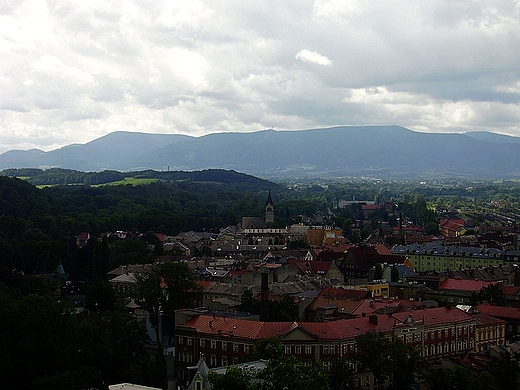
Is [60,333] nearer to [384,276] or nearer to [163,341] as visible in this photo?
[163,341]

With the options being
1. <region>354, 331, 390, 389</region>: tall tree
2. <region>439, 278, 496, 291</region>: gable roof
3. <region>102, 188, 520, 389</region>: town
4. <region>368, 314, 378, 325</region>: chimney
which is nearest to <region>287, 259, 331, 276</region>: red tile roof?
<region>102, 188, 520, 389</region>: town

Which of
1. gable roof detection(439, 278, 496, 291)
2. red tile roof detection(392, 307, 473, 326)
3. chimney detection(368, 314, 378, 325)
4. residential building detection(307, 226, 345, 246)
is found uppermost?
chimney detection(368, 314, 378, 325)

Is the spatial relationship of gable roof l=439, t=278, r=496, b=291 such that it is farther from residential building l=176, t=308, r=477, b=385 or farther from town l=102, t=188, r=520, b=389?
residential building l=176, t=308, r=477, b=385

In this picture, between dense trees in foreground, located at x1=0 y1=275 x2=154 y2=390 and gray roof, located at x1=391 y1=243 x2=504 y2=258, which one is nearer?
dense trees in foreground, located at x1=0 y1=275 x2=154 y2=390

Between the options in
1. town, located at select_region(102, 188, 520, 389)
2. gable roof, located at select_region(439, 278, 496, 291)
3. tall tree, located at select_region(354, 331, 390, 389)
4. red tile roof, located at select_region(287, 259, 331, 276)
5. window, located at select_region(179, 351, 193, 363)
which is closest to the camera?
tall tree, located at select_region(354, 331, 390, 389)

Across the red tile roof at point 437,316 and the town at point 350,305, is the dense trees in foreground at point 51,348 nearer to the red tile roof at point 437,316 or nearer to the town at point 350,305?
the town at point 350,305

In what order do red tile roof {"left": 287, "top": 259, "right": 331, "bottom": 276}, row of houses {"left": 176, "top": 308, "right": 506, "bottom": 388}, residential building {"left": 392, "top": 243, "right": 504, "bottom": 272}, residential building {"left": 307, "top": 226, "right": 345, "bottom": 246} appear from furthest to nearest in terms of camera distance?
residential building {"left": 307, "top": 226, "right": 345, "bottom": 246}
residential building {"left": 392, "top": 243, "right": 504, "bottom": 272}
red tile roof {"left": 287, "top": 259, "right": 331, "bottom": 276}
row of houses {"left": 176, "top": 308, "right": 506, "bottom": 388}

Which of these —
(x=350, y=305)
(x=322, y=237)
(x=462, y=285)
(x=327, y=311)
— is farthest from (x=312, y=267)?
(x=322, y=237)

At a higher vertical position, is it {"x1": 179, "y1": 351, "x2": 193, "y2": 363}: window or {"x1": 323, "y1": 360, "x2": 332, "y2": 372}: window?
{"x1": 323, "y1": 360, "x2": 332, "y2": 372}: window

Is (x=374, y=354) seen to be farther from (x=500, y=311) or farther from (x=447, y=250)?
(x=447, y=250)

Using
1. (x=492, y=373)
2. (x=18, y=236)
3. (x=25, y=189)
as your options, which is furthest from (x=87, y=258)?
(x=25, y=189)

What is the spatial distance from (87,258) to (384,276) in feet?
110

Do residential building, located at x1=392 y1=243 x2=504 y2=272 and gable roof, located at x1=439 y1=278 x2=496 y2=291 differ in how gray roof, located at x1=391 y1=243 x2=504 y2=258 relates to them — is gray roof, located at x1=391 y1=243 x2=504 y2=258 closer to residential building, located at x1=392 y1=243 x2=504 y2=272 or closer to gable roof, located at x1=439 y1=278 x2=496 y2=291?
residential building, located at x1=392 y1=243 x2=504 y2=272

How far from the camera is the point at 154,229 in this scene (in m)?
149
